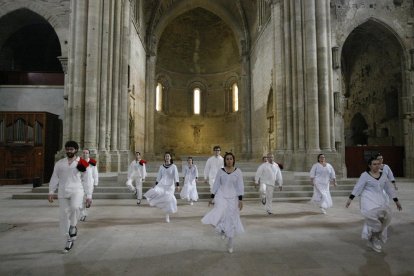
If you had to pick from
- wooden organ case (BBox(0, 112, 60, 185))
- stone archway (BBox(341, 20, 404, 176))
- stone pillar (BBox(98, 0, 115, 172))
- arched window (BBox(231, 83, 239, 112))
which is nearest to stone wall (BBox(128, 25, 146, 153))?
stone pillar (BBox(98, 0, 115, 172))

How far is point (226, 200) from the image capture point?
5.14 meters

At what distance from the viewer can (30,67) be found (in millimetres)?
21484

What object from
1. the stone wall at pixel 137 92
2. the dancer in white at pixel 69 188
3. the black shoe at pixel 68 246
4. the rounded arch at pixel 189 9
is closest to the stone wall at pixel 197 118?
the rounded arch at pixel 189 9

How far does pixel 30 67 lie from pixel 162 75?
11.6m

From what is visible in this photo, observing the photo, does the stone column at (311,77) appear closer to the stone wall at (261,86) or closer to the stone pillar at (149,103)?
the stone wall at (261,86)

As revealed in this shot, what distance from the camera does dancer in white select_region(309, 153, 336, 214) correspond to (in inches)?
327

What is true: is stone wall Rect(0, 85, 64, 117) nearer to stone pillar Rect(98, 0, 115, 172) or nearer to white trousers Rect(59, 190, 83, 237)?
stone pillar Rect(98, 0, 115, 172)

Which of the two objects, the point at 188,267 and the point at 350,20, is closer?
the point at 188,267

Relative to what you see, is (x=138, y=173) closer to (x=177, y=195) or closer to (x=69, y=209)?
(x=177, y=195)

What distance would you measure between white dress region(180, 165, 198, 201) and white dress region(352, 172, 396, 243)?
534 centimetres

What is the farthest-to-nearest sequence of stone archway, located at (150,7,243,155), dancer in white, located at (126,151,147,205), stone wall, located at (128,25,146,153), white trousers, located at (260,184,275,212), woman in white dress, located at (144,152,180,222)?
stone archway, located at (150,7,243,155) → stone wall, located at (128,25,146,153) → dancer in white, located at (126,151,147,205) → white trousers, located at (260,184,275,212) → woman in white dress, located at (144,152,180,222)

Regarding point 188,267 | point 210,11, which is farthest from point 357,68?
point 188,267

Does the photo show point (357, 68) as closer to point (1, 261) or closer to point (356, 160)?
point (356, 160)

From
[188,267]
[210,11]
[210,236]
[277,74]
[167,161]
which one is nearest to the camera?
[188,267]
